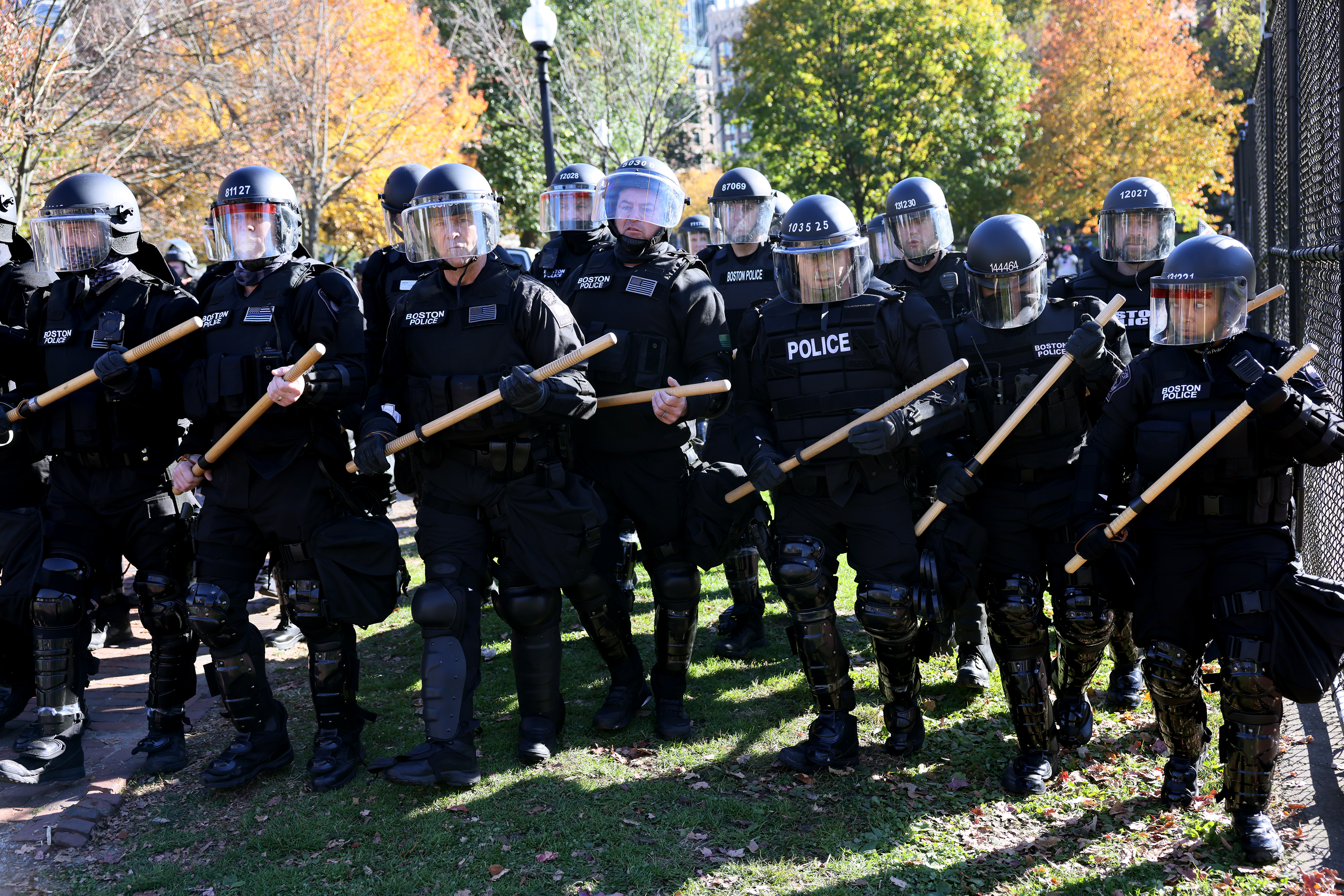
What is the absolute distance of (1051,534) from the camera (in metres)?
4.64

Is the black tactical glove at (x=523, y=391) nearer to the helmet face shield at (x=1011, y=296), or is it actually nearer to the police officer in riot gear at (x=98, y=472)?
the police officer in riot gear at (x=98, y=472)

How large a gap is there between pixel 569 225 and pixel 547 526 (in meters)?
2.37

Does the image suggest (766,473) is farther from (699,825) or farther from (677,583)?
(699,825)

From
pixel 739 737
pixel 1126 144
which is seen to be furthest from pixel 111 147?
pixel 1126 144

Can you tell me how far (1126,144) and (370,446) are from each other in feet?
72.8

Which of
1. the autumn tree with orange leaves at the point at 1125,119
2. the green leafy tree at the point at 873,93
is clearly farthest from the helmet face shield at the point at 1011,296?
the autumn tree with orange leaves at the point at 1125,119

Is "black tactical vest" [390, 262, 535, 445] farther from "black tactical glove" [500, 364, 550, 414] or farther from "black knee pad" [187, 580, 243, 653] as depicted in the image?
"black knee pad" [187, 580, 243, 653]

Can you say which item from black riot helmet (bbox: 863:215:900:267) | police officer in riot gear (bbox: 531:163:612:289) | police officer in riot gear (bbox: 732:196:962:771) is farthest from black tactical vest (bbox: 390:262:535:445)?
black riot helmet (bbox: 863:215:900:267)

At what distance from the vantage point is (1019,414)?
4.38 meters

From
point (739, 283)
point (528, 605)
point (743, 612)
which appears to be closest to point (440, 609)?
point (528, 605)

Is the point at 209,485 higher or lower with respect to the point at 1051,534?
higher

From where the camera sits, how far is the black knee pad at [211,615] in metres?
4.52

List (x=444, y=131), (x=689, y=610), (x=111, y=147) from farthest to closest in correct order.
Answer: (x=444, y=131)
(x=111, y=147)
(x=689, y=610)

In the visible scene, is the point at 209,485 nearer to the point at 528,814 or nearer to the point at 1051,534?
the point at 528,814
